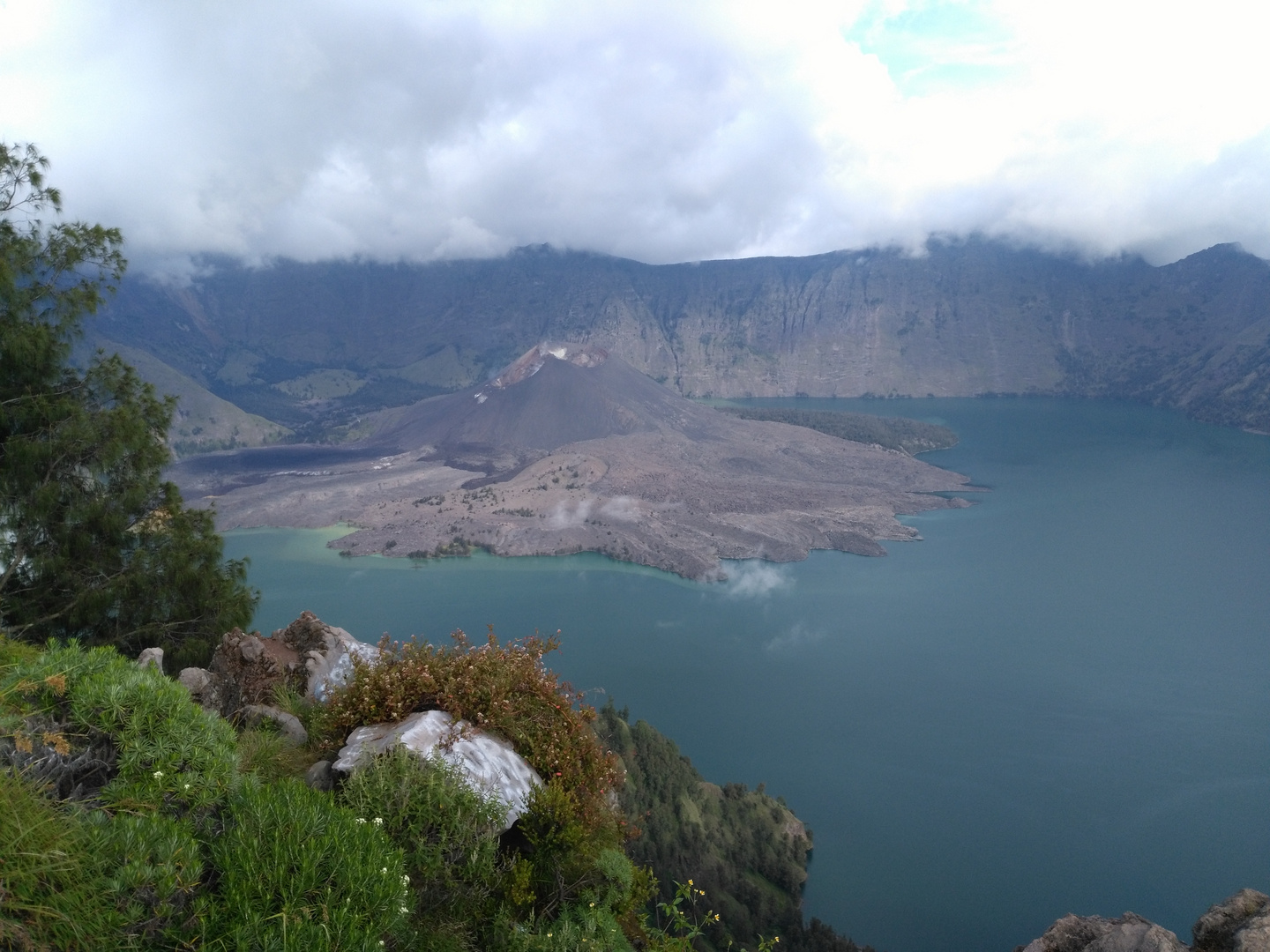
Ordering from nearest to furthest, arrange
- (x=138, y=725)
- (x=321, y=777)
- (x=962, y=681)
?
(x=138, y=725) < (x=321, y=777) < (x=962, y=681)

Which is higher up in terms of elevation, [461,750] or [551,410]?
[551,410]

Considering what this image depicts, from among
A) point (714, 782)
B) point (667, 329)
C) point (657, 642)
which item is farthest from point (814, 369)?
point (714, 782)

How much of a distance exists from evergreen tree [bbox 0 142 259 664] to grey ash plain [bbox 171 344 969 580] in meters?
37.4

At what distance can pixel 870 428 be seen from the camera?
287ft

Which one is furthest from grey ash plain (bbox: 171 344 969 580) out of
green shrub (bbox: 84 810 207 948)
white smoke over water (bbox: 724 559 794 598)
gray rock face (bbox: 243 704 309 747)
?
green shrub (bbox: 84 810 207 948)

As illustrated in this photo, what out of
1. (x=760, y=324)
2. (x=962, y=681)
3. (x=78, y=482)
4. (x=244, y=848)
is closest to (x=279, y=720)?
(x=244, y=848)

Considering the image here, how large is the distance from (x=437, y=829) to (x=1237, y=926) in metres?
5.27

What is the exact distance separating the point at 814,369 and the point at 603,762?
452ft

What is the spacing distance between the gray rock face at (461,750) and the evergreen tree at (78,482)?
19.1 ft

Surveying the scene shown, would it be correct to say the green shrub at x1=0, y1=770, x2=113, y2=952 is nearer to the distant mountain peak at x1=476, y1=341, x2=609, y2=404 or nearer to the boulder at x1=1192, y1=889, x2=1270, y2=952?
the boulder at x1=1192, y1=889, x2=1270, y2=952

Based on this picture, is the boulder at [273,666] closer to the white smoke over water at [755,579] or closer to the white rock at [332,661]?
the white rock at [332,661]

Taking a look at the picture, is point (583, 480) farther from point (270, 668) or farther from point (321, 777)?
point (321, 777)

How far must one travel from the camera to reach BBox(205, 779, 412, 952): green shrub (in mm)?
2436

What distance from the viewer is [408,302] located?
17225 centimetres
